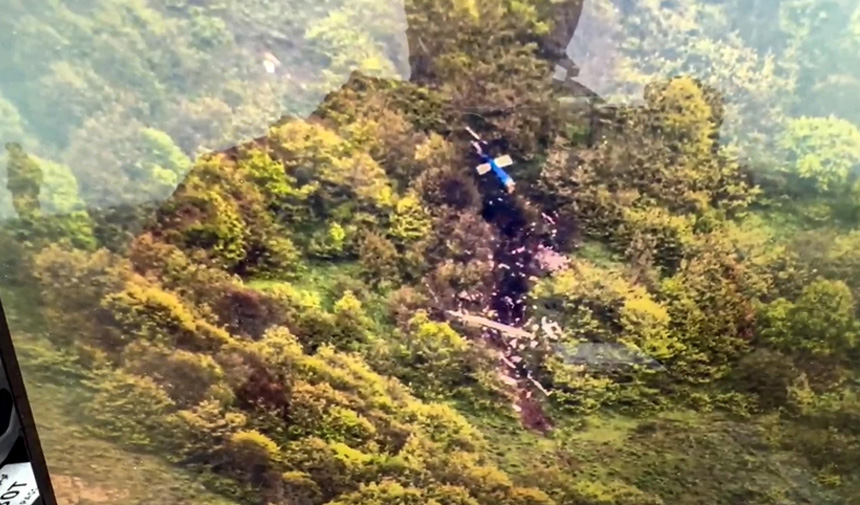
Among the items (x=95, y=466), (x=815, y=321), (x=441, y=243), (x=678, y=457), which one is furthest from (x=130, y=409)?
(x=815, y=321)

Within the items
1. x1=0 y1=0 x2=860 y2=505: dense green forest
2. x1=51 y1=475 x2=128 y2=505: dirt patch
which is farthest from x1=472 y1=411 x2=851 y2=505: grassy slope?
x1=51 y1=475 x2=128 y2=505: dirt patch

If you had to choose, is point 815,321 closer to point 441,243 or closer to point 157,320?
point 441,243

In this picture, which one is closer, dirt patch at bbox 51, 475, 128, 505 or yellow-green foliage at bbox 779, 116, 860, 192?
yellow-green foliage at bbox 779, 116, 860, 192

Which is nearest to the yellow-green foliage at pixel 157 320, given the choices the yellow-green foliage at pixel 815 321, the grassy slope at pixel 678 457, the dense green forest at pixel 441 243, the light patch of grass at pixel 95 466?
the dense green forest at pixel 441 243

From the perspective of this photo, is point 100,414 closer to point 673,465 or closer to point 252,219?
point 252,219

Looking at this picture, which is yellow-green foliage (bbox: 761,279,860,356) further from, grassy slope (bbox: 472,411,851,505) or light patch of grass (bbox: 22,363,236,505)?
light patch of grass (bbox: 22,363,236,505)

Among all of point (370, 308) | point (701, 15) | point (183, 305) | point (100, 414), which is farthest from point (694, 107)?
point (100, 414)

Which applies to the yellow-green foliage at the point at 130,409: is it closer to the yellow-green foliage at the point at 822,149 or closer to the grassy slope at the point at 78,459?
the grassy slope at the point at 78,459

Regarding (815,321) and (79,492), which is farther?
(79,492)
